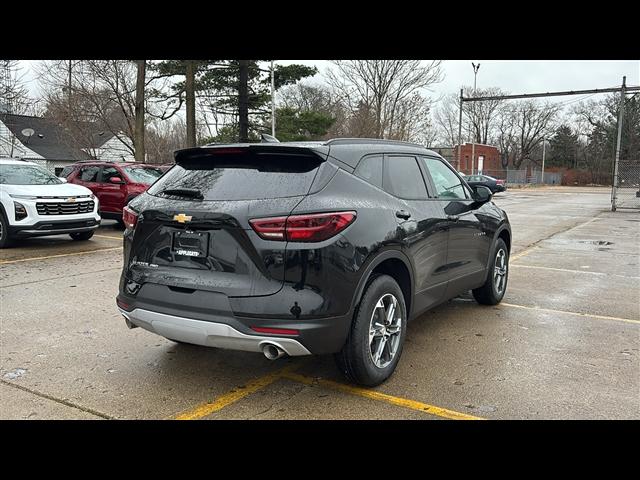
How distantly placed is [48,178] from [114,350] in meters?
8.08

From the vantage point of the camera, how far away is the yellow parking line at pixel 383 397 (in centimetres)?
342

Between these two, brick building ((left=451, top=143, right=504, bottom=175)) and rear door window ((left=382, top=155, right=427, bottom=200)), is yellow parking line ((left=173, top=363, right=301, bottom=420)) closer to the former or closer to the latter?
rear door window ((left=382, top=155, right=427, bottom=200))

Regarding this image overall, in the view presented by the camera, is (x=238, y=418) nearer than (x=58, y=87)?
Yes

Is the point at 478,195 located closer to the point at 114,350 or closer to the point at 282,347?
the point at 282,347

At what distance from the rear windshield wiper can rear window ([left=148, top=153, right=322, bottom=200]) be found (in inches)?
1.0

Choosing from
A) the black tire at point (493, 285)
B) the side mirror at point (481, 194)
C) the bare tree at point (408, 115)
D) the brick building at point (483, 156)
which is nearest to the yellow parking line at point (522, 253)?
the black tire at point (493, 285)

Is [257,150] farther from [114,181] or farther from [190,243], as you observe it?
[114,181]

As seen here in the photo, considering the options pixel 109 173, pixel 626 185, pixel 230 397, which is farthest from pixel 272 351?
pixel 626 185

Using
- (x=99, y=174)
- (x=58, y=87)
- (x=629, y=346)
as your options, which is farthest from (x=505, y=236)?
(x=58, y=87)

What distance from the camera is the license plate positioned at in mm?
3451

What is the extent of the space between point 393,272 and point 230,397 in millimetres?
1511

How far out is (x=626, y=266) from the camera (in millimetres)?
9203

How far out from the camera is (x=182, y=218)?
11.5 ft

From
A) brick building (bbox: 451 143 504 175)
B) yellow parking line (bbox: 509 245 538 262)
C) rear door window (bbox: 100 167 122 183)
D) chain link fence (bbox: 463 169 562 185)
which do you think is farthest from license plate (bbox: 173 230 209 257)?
brick building (bbox: 451 143 504 175)
